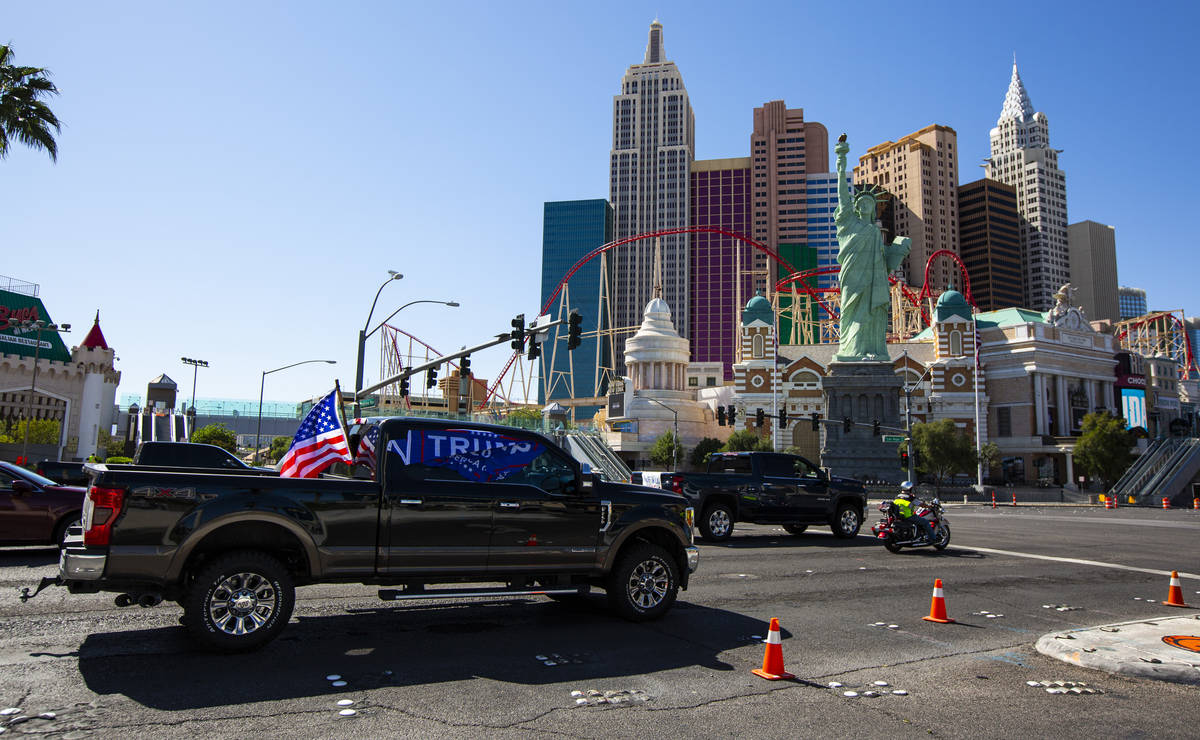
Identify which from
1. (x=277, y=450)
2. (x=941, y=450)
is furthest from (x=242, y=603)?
(x=277, y=450)

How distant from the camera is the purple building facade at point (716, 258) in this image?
6619 inches

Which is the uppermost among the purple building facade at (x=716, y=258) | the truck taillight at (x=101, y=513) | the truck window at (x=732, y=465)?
the purple building facade at (x=716, y=258)

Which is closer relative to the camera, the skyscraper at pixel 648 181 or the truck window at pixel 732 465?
the truck window at pixel 732 465

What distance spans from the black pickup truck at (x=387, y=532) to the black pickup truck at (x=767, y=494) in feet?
29.5

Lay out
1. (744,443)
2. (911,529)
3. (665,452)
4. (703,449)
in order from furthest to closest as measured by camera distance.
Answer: (703,449)
(665,452)
(744,443)
(911,529)

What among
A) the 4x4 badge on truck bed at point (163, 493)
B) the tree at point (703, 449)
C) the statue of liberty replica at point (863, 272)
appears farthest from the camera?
the tree at point (703, 449)

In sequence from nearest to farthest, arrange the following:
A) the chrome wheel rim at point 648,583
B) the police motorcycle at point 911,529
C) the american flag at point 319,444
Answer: the american flag at point 319,444 < the chrome wheel rim at point 648,583 < the police motorcycle at point 911,529

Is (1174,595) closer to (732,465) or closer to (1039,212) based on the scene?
(732,465)

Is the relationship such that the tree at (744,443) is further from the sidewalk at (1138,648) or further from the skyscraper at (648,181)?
the skyscraper at (648,181)

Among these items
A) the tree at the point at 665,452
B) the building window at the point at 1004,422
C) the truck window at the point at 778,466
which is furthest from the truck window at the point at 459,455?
the building window at the point at 1004,422

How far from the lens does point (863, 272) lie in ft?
220

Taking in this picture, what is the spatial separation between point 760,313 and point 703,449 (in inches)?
655

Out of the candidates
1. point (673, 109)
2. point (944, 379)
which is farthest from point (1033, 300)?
point (944, 379)

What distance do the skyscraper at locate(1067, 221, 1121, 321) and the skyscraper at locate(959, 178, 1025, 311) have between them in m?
19.3
